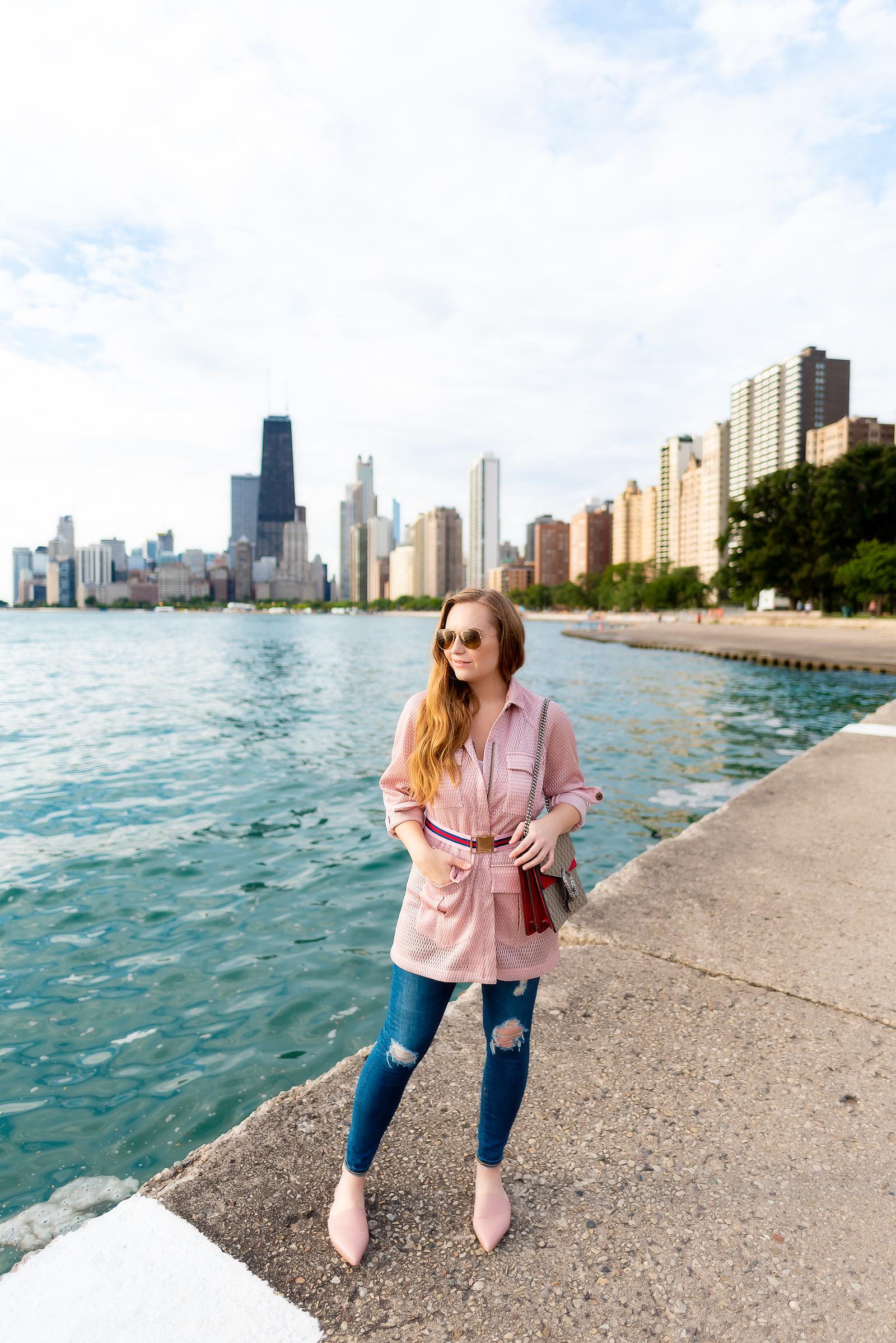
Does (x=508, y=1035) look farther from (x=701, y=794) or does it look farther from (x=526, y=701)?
(x=701, y=794)

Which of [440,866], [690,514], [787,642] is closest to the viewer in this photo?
[440,866]

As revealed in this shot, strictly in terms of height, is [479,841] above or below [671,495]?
below

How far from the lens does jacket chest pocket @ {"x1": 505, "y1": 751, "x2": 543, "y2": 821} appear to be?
6.99 feet

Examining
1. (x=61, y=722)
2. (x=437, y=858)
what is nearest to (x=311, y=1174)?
(x=437, y=858)

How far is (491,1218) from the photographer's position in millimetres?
2168

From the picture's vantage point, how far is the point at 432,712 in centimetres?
218

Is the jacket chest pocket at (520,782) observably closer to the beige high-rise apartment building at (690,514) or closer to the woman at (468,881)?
the woman at (468,881)

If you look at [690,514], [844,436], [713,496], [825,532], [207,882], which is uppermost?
[844,436]

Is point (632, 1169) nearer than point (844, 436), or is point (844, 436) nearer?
point (632, 1169)

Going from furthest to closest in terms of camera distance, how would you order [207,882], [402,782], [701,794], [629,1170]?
[701,794] → [207,882] → [629,1170] → [402,782]

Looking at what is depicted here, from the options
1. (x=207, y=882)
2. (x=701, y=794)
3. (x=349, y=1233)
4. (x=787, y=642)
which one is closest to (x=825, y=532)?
(x=787, y=642)

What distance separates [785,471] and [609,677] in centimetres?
4772

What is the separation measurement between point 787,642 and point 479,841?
4423 cm

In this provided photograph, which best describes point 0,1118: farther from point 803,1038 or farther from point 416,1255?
point 803,1038
